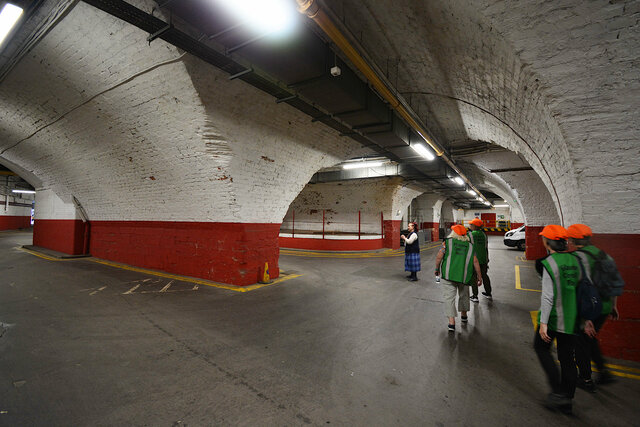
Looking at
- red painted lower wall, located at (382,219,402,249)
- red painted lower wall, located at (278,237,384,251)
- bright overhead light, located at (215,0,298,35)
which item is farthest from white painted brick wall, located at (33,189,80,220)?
red painted lower wall, located at (382,219,402,249)

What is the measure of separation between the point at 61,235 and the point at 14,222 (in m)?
21.7

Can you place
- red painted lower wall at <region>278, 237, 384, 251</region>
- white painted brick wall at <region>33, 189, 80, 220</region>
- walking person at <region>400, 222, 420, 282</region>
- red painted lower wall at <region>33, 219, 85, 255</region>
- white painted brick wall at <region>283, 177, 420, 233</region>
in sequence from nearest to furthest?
walking person at <region>400, 222, 420, 282</region>
red painted lower wall at <region>33, 219, 85, 255</region>
white painted brick wall at <region>33, 189, 80, 220</region>
red painted lower wall at <region>278, 237, 384, 251</region>
white painted brick wall at <region>283, 177, 420, 233</region>

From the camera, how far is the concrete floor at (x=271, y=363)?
2.20 metres

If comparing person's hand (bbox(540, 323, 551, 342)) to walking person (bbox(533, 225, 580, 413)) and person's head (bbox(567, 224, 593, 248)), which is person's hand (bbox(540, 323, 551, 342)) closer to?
walking person (bbox(533, 225, 580, 413))

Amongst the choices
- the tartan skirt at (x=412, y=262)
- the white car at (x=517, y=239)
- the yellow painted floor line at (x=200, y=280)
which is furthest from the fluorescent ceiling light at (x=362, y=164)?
the white car at (x=517, y=239)

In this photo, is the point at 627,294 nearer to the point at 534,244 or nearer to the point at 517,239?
the point at 534,244

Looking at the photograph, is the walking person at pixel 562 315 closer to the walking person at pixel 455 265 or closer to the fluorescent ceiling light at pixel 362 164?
the walking person at pixel 455 265

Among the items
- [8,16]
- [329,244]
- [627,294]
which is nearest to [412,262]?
[627,294]

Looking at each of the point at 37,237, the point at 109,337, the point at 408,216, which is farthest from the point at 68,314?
the point at 408,216

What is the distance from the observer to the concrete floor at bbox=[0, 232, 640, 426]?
220cm

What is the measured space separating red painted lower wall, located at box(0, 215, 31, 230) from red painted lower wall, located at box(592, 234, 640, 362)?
3762 centimetres

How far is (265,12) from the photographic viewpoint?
2781 mm

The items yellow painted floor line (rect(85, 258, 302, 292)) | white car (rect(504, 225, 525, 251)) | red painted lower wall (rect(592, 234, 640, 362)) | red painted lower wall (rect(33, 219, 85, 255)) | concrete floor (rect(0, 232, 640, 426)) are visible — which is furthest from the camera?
white car (rect(504, 225, 525, 251))

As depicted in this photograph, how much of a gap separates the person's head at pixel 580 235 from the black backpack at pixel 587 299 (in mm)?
653
